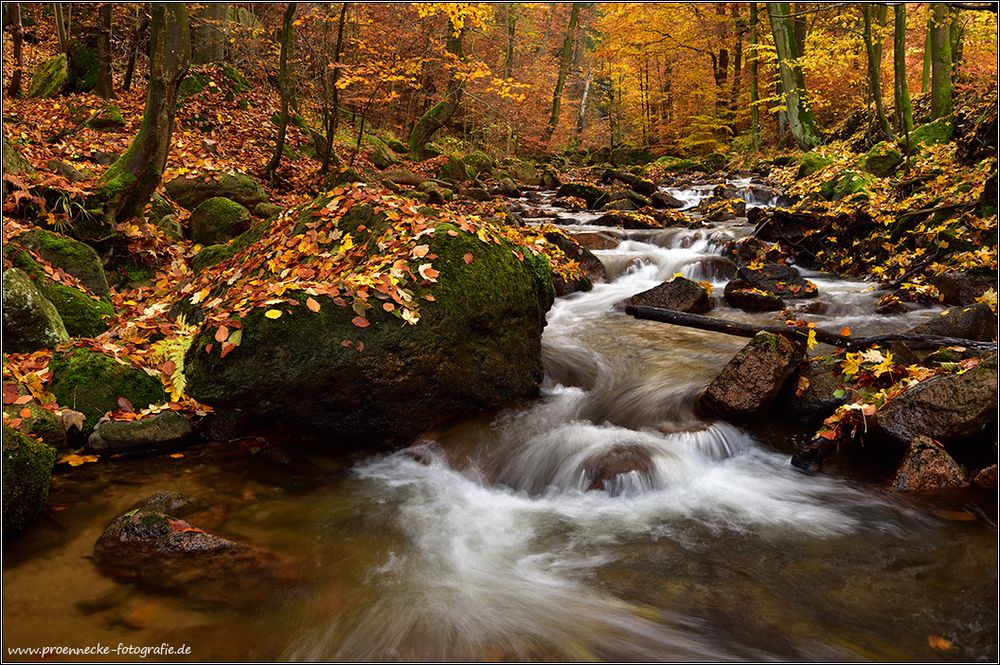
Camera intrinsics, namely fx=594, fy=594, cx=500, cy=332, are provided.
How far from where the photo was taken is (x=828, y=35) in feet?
56.7

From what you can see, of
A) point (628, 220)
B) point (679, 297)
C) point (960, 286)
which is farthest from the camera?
point (628, 220)

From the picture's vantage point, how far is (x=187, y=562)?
10.3ft

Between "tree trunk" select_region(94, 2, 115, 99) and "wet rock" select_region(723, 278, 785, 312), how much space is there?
39.8ft

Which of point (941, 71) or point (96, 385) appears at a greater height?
point (941, 71)

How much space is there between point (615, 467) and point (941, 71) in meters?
13.5

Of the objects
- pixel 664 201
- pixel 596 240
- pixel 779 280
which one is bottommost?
pixel 779 280

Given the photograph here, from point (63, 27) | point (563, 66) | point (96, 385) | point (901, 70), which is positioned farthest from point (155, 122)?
point (563, 66)

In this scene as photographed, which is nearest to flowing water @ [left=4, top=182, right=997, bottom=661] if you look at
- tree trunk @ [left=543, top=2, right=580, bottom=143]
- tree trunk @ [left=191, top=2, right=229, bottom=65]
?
tree trunk @ [left=191, top=2, right=229, bottom=65]

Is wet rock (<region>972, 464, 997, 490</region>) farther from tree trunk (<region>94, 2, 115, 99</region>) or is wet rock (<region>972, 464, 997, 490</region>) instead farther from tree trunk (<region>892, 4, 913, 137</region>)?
tree trunk (<region>94, 2, 115, 99</region>)

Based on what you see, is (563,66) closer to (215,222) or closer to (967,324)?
(215,222)

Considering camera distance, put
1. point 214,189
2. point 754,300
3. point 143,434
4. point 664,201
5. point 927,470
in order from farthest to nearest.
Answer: point 664,201 < point 214,189 < point 754,300 < point 143,434 < point 927,470

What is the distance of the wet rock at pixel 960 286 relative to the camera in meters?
7.00

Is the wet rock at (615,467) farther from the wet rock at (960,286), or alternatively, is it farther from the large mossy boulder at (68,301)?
the wet rock at (960,286)

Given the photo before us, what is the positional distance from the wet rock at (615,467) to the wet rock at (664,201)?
12.0m
